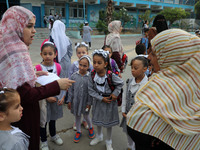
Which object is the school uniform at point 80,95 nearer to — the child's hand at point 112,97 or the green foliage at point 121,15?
the child's hand at point 112,97

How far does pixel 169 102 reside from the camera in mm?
1082

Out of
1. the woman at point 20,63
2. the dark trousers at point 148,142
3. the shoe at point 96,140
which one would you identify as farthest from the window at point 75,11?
the dark trousers at point 148,142

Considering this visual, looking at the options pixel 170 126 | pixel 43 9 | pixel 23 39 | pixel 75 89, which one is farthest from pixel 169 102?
pixel 43 9

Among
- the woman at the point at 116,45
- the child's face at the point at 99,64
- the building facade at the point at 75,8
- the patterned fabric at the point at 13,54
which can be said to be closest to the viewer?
the patterned fabric at the point at 13,54

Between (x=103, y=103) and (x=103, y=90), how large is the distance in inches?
7.4

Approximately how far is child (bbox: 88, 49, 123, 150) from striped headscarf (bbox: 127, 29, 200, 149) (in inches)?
50.1

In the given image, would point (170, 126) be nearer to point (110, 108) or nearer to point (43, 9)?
point (110, 108)

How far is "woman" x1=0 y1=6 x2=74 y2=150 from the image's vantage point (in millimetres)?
1406

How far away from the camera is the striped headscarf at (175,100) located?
3.54ft

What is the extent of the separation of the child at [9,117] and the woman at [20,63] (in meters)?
0.12

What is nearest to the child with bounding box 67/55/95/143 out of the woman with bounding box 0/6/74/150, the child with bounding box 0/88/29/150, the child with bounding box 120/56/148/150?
the child with bounding box 120/56/148/150

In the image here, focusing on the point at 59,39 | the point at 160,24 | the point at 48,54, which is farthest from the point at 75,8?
the point at 48,54

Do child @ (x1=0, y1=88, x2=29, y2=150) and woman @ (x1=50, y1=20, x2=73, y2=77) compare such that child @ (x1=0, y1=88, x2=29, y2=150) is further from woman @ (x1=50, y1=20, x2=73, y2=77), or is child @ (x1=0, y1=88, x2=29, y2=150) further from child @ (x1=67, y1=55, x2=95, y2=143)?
woman @ (x1=50, y1=20, x2=73, y2=77)

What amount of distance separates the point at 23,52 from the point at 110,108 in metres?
1.45
